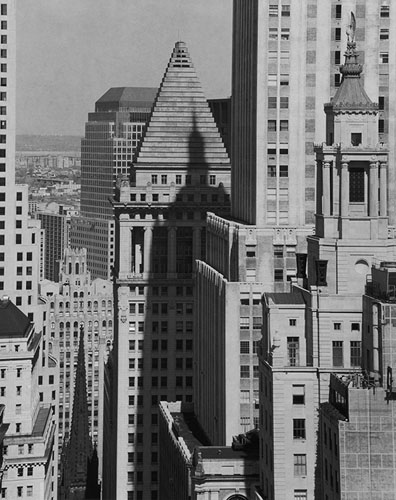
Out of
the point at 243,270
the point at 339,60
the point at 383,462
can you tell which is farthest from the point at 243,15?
the point at 383,462

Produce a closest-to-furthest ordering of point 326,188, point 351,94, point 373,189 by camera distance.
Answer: point 373,189 → point 326,188 → point 351,94

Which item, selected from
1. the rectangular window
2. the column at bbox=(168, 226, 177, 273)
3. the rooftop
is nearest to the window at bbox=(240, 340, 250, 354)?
the rectangular window

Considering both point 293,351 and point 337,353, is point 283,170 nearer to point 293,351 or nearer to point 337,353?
point 293,351

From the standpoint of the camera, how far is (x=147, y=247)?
616 feet

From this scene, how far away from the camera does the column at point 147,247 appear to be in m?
187

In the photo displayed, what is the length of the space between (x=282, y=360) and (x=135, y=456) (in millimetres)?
75898

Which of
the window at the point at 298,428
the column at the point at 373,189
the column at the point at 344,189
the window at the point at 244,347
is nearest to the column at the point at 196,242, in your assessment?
the window at the point at 244,347

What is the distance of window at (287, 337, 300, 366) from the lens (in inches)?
4390

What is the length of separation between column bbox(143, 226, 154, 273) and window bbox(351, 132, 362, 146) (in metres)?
75.2

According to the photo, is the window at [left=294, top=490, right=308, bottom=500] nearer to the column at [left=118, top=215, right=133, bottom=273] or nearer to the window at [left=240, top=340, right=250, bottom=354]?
the window at [left=240, top=340, right=250, bottom=354]

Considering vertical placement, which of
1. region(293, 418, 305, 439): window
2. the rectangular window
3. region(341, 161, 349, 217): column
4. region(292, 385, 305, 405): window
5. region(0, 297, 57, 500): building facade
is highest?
the rectangular window

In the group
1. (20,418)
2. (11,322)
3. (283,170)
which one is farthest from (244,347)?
(11,322)

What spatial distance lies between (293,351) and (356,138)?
586 inches

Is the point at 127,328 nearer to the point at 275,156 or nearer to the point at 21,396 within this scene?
the point at 21,396
